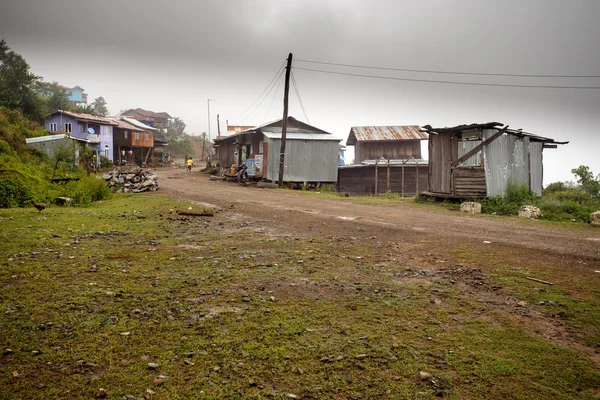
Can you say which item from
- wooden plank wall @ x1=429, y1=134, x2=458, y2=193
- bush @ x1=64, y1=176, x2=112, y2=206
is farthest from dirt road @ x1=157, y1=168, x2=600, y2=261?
wooden plank wall @ x1=429, y1=134, x2=458, y2=193

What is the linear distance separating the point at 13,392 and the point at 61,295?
1922 millimetres

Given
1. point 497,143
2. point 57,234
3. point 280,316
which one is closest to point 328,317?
point 280,316

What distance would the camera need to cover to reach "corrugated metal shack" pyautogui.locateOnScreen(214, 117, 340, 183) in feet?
87.7

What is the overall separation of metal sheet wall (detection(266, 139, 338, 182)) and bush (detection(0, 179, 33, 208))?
1628 cm

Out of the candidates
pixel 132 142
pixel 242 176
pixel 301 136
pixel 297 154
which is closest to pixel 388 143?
pixel 301 136

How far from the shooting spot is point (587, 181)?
2316cm

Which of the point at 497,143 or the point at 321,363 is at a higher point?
the point at 497,143

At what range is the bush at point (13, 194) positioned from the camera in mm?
11008

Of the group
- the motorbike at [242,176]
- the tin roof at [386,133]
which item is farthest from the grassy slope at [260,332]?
the tin roof at [386,133]

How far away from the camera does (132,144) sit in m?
48.6

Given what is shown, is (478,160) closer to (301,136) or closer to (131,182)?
(301,136)

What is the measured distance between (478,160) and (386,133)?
19807 mm

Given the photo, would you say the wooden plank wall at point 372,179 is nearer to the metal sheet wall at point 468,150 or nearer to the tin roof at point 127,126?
the metal sheet wall at point 468,150

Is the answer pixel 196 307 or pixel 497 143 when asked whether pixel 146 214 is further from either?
pixel 497 143
